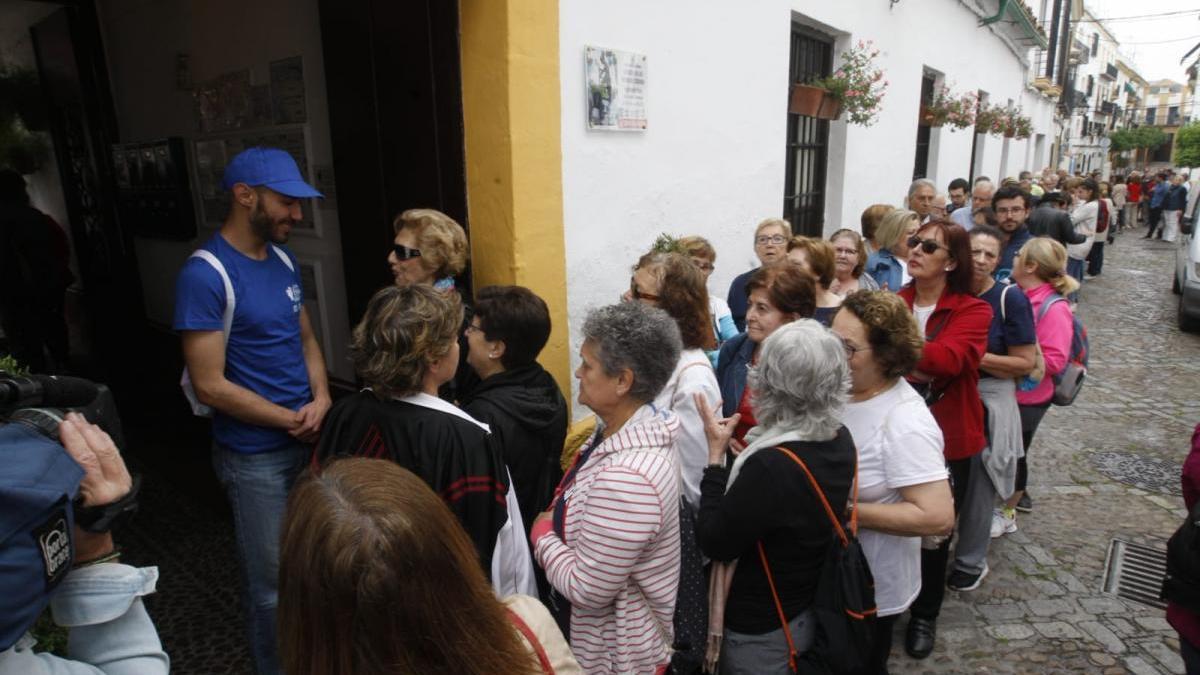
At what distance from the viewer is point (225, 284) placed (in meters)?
2.35

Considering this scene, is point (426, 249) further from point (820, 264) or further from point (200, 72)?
point (200, 72)

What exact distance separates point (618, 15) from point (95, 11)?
450cm

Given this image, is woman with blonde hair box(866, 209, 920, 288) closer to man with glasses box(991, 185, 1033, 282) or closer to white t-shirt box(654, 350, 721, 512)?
man with glasses box(991, 185, 1033, 282)

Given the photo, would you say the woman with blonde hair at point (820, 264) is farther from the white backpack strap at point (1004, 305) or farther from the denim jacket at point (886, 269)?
the denim jacket at point (886, 269)

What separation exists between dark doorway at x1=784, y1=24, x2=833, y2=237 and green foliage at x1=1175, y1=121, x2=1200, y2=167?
4456 centimetres

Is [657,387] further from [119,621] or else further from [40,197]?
[40,197]

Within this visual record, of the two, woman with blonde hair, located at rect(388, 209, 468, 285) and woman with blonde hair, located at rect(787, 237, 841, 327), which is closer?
woman with blonde hair, located at rect(388, 209, 468, 285)

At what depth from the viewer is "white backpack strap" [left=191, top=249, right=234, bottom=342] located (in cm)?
235

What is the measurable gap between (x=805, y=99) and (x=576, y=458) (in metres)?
4.75

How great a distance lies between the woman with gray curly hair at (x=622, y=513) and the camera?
1.72 m

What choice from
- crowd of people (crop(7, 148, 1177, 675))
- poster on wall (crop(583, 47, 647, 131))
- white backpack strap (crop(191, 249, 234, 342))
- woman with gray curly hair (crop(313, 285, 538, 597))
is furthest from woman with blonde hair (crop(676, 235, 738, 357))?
white backpack strap (crop(191, 249, 234, 342))

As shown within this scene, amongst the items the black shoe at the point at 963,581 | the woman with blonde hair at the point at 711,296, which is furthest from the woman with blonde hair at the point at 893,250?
the black shoe at the point at 963,581

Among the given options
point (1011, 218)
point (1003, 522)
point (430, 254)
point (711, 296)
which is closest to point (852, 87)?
point (1011, 218)

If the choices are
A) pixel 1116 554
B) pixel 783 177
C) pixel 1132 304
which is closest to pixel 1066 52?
pixel 1132 304
